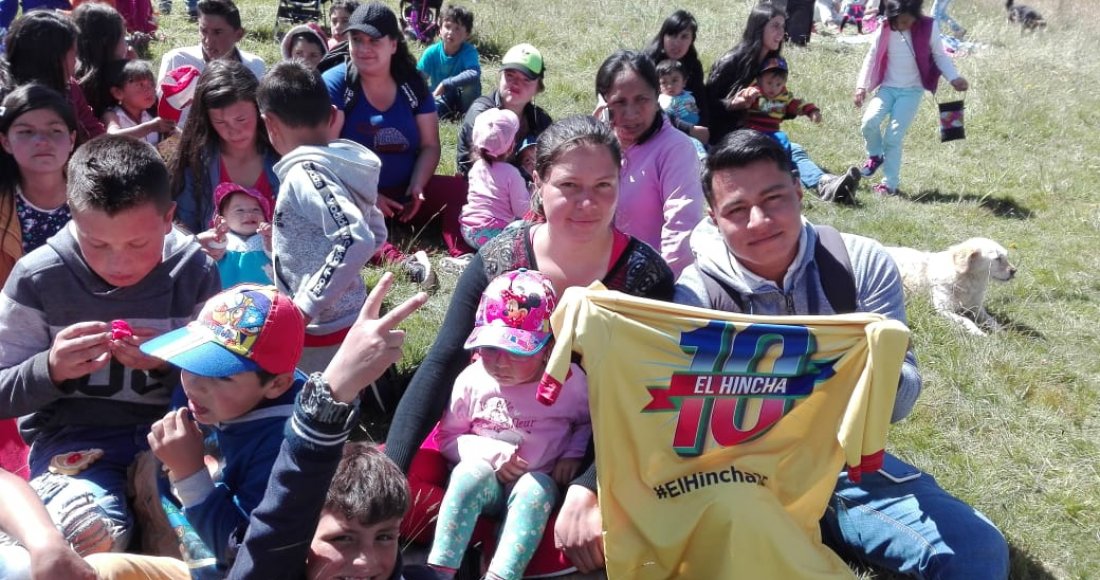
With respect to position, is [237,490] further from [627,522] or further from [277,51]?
[277,51]

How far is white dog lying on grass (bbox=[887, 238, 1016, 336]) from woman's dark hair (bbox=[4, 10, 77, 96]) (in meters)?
5.18

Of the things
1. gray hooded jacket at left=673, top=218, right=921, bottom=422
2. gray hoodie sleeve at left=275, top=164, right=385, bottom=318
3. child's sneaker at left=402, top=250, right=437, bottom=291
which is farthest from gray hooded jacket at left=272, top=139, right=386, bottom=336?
child's sneaker at left=402, top=250, right=437, bottom=291

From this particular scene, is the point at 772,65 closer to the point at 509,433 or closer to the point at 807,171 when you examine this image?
the point at 807,171

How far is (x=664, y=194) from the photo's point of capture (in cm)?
460

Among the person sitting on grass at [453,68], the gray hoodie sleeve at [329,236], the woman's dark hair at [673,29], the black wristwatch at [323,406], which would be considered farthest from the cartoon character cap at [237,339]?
the person sitting on grass at [453,68]

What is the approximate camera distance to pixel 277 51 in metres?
10.9

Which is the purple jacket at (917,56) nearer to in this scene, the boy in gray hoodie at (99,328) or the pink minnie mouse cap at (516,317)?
the pink minnie mouse cap at (516,317)

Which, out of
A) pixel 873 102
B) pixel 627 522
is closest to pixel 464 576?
pixel 627 522

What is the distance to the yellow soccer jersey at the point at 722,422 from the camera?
2.74 metres

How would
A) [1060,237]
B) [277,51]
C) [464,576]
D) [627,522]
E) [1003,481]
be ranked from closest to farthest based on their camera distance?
[627,522], [464,576], [1003,481], [1060,237], [277,51]

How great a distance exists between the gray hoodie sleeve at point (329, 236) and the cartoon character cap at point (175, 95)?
2537mm

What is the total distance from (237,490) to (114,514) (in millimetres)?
590

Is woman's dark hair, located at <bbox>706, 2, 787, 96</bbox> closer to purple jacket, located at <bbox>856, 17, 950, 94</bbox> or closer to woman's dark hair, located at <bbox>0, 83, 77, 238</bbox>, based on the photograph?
purple jacket, located at <bbox>856, 17, 950, 94</bbox>

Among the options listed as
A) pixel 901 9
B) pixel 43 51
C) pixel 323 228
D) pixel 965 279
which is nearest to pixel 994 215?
pixel 901 9
